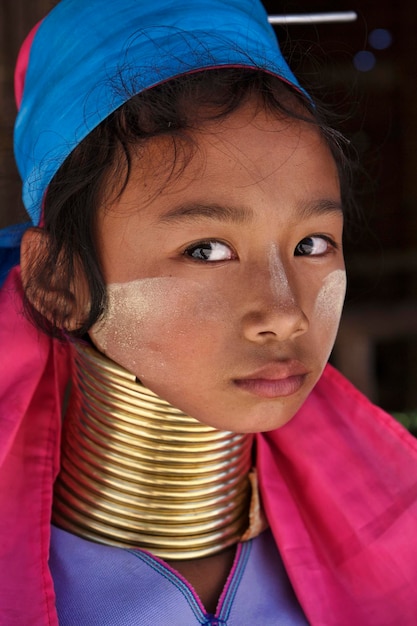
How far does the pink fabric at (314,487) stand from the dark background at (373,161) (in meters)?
0.37

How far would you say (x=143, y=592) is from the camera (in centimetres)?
128

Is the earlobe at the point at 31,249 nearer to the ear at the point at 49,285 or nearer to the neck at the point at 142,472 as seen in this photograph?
the ear at the point at 49,285

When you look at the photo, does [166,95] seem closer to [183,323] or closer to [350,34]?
[183,323]

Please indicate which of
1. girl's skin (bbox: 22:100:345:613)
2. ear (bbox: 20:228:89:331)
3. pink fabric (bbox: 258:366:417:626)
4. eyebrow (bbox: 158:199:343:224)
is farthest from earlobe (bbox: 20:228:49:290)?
pink fabric (bbox: 258:366:417:626)

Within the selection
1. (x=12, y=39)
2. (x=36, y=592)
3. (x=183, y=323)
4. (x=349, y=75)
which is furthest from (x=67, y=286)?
(x=349, y=75)

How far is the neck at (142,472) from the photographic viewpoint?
1.34 m

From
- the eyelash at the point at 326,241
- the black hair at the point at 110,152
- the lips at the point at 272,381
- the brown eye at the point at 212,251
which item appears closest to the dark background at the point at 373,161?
the black hair at the point at 110,152

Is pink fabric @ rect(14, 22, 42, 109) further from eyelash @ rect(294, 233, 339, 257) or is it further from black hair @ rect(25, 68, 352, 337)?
eyelash @ rect(294, 233, 339, 257)

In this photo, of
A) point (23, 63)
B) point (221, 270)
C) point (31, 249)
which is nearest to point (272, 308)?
point (221, 270)

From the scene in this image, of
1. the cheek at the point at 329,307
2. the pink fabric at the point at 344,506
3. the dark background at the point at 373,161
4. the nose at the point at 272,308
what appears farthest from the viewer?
the dark background at the point at 373,161

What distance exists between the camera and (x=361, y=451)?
4.97 ft

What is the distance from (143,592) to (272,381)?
400 mm

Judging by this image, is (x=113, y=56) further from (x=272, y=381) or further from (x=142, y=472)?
(x=142, y=472)

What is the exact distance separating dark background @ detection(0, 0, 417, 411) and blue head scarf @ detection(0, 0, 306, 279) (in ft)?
0.75
